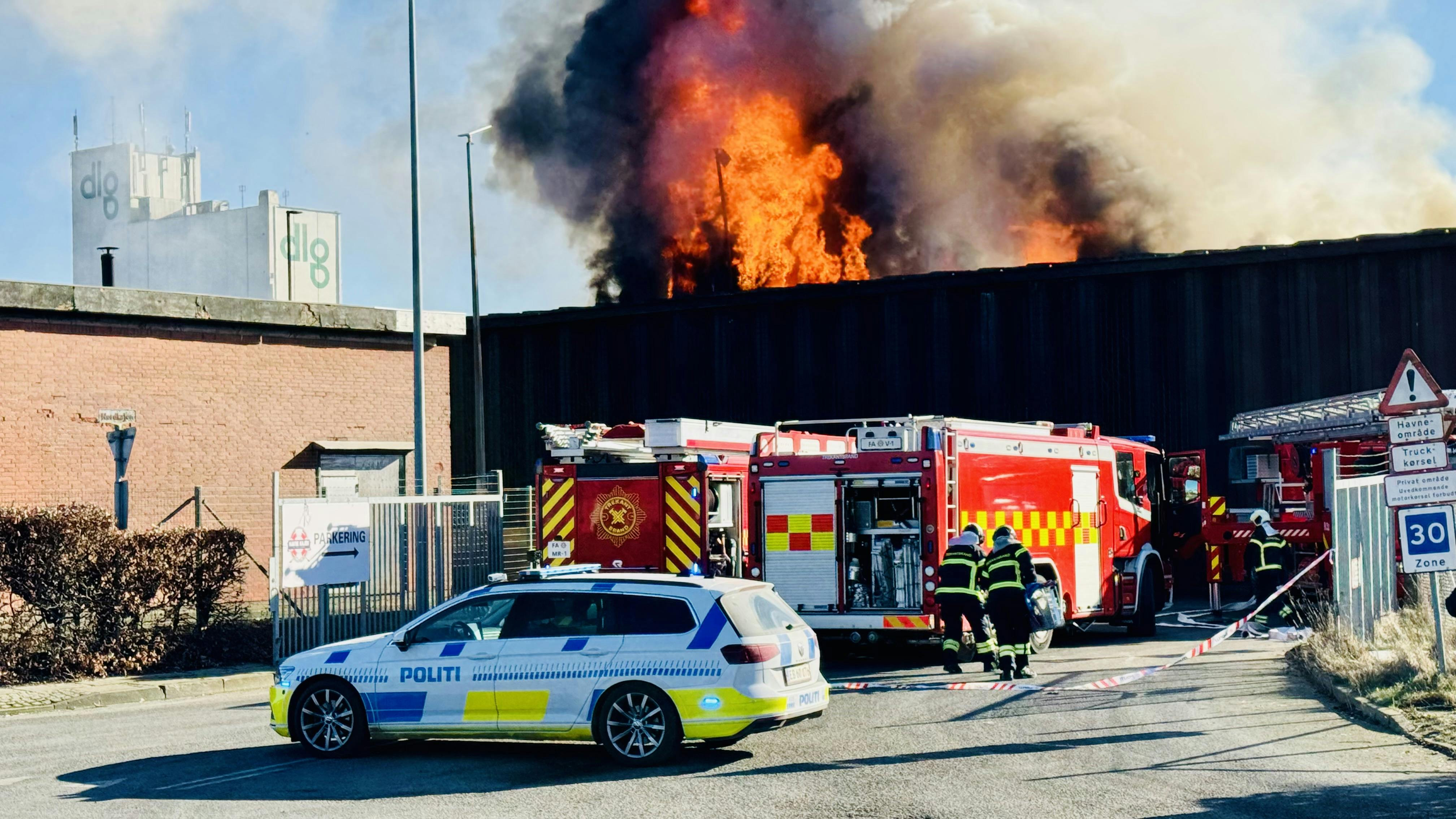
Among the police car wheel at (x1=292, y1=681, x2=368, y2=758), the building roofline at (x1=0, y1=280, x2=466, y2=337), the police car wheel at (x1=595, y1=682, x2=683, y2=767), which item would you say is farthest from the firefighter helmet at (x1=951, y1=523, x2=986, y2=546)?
the building roofline at (x1=0, y1=280, x2=466, y2=337)

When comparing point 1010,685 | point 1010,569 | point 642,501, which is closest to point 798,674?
point 1010,685

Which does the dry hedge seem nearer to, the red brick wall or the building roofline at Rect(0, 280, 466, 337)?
the red brick wall

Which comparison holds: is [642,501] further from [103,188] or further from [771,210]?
[103,188]

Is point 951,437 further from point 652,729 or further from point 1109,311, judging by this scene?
point 1109,311

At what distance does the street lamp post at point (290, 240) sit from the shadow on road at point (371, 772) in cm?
7088

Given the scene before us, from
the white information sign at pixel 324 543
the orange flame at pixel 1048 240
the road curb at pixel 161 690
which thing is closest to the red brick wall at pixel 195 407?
the white information sign at pixel 324 543

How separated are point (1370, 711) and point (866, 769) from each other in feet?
14.3

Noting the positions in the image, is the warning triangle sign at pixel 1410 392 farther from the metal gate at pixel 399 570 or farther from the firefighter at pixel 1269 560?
the metal gate at pixel 399 570

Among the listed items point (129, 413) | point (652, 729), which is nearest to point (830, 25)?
point (129, 413)

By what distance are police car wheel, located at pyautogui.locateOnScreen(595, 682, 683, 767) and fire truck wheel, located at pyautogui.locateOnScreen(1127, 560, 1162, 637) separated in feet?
33.6

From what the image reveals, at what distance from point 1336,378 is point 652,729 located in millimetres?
18962

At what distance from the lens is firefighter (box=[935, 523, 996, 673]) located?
48.8 feet

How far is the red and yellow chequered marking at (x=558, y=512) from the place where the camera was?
19219 millimetres

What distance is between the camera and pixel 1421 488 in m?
12.9
